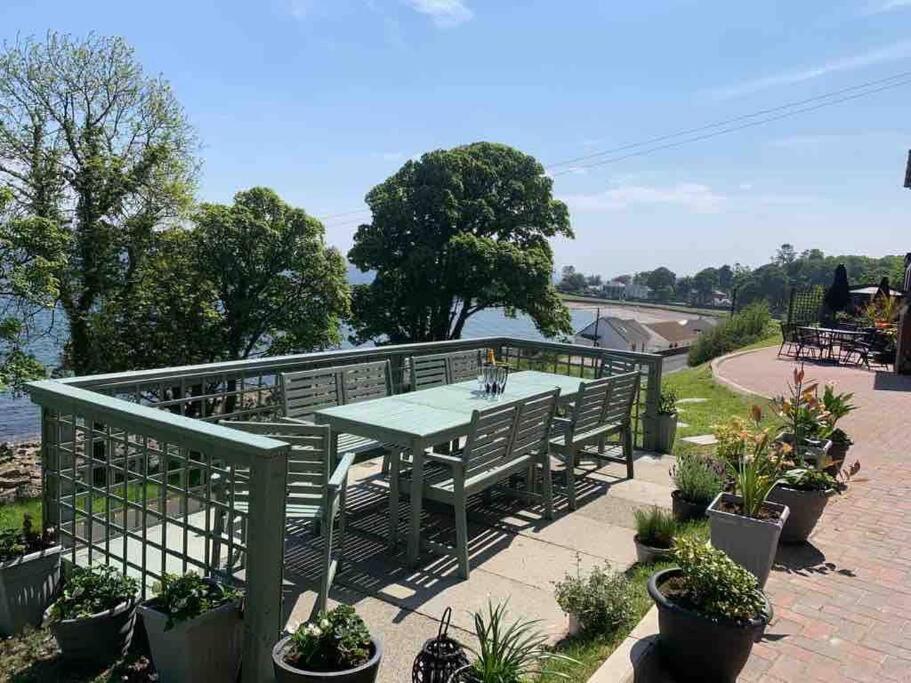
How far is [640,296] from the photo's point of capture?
13925cm

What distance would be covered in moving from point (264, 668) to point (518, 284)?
21.5 meters

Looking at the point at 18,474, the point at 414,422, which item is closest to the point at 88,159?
the point at 18,474

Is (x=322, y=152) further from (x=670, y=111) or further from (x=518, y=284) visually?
(x=670, y=111)

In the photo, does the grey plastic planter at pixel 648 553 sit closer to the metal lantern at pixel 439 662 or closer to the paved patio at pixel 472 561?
the paved patio at pixel 472 561

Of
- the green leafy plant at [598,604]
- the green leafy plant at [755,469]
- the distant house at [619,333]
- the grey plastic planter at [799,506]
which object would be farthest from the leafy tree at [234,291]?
the distant house at [619,333]

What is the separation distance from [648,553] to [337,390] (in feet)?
8.53

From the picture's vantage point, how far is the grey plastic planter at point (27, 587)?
280 centimetres

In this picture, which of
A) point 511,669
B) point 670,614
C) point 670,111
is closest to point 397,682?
point 511,669

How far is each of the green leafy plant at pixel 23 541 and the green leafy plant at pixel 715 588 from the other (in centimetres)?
284

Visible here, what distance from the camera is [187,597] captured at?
2.34 m

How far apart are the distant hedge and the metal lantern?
68.7 feet

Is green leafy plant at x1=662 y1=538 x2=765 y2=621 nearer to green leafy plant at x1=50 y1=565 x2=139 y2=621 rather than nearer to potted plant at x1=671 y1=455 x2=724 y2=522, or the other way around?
potted plant at x1=671 y1=455 x2=724 y2=522

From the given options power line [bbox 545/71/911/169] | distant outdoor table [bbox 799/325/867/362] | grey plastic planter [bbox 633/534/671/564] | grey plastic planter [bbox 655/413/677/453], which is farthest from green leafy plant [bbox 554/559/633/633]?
power line [bbox 545/71/911/169]

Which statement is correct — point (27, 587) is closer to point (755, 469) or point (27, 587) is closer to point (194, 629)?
point (194, 629)
